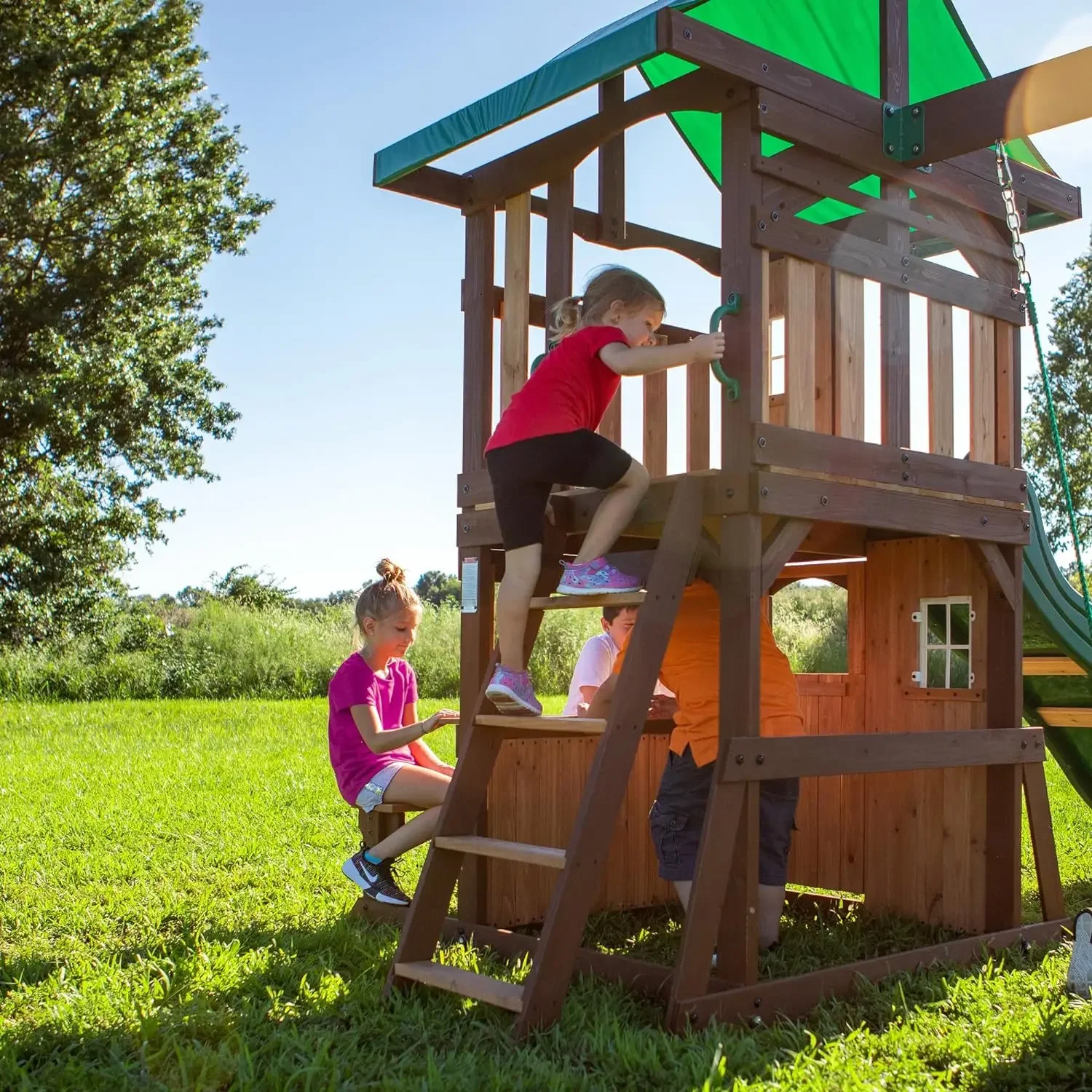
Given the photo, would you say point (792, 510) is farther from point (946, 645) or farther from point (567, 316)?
point (946, 645)

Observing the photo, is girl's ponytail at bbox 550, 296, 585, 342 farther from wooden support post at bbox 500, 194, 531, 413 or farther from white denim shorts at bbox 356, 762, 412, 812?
white denim shorts at bbox 356, 762, 412, 812

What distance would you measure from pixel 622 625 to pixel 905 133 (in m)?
2.50

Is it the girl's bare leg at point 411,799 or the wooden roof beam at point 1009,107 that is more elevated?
the wooden roof beam at point 1009,107

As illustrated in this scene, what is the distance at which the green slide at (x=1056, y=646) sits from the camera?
6.44 meters

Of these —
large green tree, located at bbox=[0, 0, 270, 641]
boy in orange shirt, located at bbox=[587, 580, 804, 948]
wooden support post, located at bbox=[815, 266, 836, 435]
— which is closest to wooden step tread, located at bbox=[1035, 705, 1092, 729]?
boy in orange shirt, located at bbox=[587, 580, 804, 948]

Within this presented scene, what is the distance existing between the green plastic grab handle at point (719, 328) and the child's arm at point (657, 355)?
0.05 meters

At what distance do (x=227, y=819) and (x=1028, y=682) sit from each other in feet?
16.6

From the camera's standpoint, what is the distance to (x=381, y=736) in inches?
208

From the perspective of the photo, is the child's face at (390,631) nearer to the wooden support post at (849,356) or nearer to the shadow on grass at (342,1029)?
the shadow on grass at (342,1029)

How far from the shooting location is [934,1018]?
4.11 m

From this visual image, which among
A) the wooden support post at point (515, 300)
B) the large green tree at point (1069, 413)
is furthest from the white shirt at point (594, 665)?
the large green tree at point (1069, 413)

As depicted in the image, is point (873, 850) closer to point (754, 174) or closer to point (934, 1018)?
point (934, 1018)

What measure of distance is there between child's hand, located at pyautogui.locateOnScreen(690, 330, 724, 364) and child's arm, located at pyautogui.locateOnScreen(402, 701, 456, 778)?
2163 millimetres

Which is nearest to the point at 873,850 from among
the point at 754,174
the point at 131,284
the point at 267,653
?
the point at 754,174
